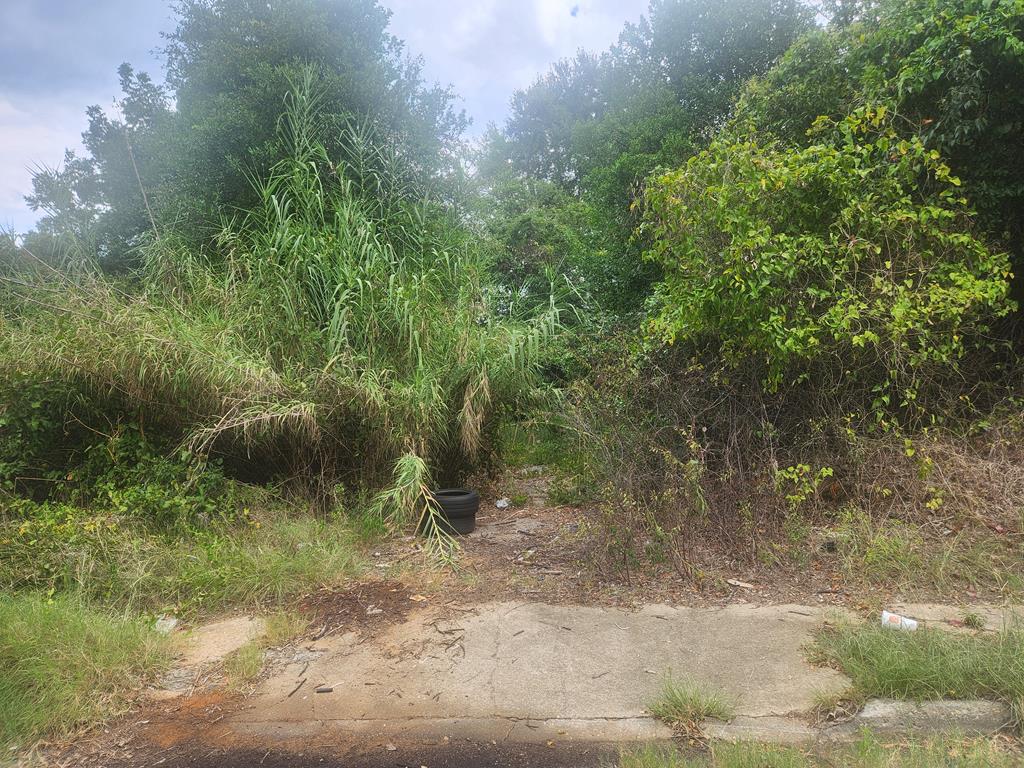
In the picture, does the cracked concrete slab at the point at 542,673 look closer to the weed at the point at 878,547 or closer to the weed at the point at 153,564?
the weed at the point at 878,547

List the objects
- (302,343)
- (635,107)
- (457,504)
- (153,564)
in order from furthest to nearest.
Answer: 1. (635,107)
2. (302,343)
3. (457,504)
4. (153,564)

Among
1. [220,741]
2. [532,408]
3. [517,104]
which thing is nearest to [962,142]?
[532,408]

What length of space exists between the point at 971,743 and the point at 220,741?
Result: 3055 millimetres

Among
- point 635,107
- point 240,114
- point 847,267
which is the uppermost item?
point 635,107

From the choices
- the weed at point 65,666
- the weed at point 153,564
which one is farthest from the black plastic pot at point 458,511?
the weed at point 65,666

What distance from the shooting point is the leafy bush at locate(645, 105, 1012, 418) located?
471 cm

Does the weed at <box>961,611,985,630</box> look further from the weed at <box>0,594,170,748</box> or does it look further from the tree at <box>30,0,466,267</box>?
the tree at <box>30,0,466,267</box>

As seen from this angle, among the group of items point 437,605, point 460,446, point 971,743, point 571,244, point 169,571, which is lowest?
point 971,743

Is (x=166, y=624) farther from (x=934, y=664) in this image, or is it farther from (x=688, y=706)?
(x=934, y=664)

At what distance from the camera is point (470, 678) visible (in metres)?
3.40

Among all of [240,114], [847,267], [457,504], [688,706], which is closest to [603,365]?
[457,504]

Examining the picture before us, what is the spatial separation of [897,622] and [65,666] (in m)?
4.12

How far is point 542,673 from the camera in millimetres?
3408

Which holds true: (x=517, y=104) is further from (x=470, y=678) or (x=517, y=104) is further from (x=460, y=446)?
(x=470, y=678)
